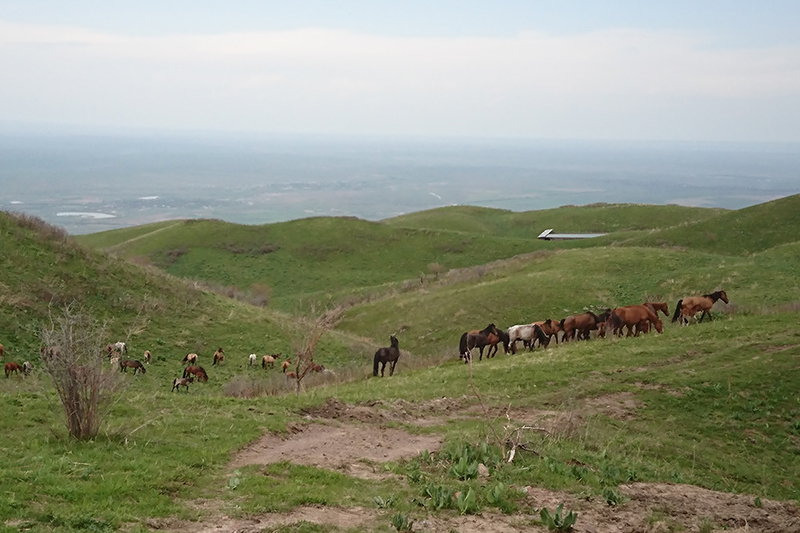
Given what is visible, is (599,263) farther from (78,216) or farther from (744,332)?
(78,216)

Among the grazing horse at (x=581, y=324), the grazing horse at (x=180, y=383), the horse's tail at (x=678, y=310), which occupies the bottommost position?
the grazing horse at (x=180, y=383)

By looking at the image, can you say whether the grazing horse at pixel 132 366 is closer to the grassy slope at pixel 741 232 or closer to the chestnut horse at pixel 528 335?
the chestnut horse at pixel 528 335

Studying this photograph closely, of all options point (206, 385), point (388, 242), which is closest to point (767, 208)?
point (388, 242)

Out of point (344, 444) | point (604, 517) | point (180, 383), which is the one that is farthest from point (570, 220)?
point (604, 517)

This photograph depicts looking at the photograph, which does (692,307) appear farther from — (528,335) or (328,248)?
(328,248)

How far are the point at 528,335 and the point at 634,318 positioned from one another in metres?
3.97

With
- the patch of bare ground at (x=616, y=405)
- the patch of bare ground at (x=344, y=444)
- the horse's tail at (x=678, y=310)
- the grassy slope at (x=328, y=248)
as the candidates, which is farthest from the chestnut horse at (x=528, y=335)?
the grassy slope at (x=328, y=248)

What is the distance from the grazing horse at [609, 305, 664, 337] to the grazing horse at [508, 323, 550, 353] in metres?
2.53

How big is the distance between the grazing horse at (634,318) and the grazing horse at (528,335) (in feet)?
8.30

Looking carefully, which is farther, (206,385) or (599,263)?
(599,263)

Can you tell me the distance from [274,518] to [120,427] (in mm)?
4386

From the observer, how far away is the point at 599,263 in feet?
141

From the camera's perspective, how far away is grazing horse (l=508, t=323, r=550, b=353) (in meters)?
23.6

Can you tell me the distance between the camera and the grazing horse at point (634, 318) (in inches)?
913
